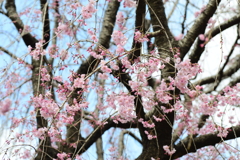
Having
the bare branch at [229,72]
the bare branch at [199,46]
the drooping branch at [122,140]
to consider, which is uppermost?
the bare branch at [199,46]

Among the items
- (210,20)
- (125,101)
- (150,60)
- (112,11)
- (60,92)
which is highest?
(112,11)

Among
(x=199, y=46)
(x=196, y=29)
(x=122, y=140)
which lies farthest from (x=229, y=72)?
(x=122, y=140)

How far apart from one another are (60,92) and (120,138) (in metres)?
2.10

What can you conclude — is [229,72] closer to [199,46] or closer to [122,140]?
[199,46]

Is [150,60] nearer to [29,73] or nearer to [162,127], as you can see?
[162,127]

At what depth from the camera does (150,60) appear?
6.09 feet

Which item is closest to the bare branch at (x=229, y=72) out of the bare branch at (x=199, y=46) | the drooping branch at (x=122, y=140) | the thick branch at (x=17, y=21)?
the bare branch at (x=199, y=46)

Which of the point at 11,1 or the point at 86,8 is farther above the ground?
the point at 11,1

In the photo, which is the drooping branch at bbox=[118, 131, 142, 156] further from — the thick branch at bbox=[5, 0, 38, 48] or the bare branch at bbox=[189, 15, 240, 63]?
the thick branch at bbox=[5, 0, 38, 48]

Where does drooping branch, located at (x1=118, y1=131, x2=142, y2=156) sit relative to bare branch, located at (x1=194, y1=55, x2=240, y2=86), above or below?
below

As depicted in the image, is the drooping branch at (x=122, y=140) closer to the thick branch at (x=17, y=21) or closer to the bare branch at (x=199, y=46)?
the bare branch at (x=199, y=46)

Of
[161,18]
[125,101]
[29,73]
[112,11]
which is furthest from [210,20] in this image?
[29,73]

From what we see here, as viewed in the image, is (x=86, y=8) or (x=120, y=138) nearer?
(x=86, y=8)

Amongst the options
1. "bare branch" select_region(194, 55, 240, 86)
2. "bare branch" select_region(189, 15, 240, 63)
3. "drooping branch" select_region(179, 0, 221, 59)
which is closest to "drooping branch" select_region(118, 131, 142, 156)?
"bare branch" select_region(194, 55, 240, 86)
